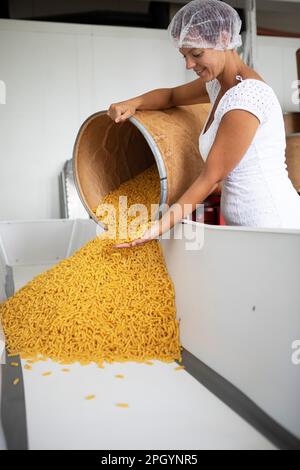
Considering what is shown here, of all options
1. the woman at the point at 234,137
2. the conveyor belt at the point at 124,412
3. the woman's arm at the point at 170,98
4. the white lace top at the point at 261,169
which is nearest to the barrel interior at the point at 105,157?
the woman's arm at the point at 170,98

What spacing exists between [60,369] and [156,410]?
0.43 metres

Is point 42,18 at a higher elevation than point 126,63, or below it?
higher

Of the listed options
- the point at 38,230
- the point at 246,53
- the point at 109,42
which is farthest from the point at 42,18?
the point at 38,230

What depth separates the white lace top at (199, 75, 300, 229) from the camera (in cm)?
150

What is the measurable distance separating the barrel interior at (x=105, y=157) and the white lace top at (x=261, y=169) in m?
0.73

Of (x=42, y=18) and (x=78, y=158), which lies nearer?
(x=78, y=158)

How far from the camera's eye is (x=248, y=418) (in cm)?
119

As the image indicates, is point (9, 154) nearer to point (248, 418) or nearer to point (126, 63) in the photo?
point (126, 63)

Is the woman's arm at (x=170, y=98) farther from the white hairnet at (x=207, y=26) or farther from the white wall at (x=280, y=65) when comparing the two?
the white wall at (x=280, y=65)

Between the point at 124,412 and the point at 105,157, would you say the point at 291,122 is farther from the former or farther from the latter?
the point at 124,412

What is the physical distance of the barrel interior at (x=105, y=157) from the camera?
2.20m

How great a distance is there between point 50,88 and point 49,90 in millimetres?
26

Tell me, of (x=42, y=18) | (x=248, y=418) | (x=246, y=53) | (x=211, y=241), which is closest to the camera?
(x=248, y=418)

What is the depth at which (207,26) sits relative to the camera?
5.25ft
